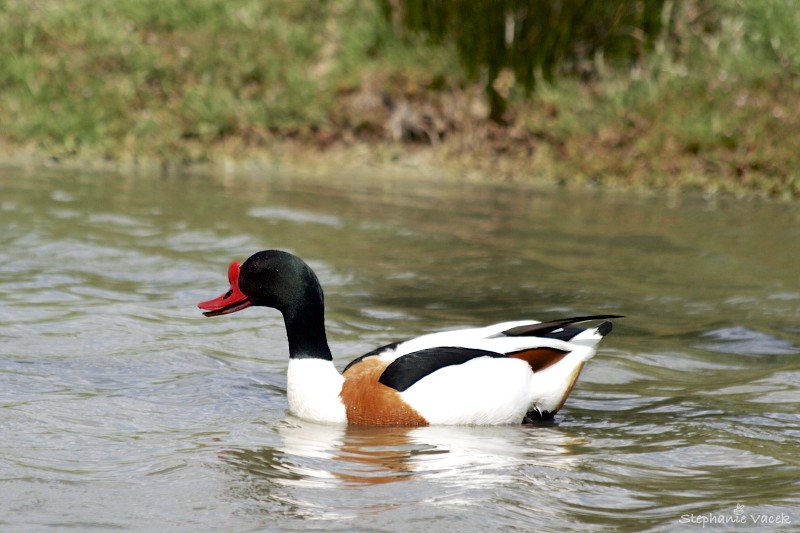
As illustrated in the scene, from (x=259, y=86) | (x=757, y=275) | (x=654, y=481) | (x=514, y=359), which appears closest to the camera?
(x=654, y=481)

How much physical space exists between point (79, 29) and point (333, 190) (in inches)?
193

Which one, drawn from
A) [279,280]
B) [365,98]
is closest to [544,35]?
[365,98]

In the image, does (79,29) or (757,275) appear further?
(79,29)

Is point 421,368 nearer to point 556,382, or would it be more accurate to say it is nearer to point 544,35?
point 556,382

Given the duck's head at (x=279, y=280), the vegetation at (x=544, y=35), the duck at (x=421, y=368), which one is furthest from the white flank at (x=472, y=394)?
the vegetation at (x=544, y=35)

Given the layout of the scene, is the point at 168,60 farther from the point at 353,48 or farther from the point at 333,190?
the point at 333,190

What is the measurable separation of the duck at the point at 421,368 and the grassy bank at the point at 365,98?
25.2 ft

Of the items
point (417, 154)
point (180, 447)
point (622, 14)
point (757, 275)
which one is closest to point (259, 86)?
point (417, 154)

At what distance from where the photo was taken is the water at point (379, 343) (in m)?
4.11

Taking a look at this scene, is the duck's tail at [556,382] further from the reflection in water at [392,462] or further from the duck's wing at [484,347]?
the reflection in water at [392,462]

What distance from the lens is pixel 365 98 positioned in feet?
47.8

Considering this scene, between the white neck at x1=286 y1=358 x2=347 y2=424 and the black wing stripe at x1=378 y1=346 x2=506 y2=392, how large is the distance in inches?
8.9

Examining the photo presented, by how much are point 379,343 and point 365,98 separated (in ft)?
26.7

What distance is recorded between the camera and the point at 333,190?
500 inches
